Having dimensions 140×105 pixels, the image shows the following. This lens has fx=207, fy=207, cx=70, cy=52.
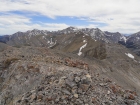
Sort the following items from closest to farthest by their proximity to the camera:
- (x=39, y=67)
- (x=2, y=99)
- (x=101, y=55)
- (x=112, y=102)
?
(x=112, y=102), (x=2, y=99), (x=39, y=67), (x=101, y=55)

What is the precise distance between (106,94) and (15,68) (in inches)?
688

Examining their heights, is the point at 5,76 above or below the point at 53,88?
below

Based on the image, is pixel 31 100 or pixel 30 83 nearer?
pixel 31 100

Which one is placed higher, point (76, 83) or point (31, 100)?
point (76, 83)

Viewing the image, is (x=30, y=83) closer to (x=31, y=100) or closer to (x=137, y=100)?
(x=31, y=100)

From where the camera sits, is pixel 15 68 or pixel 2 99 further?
pixel 15 68

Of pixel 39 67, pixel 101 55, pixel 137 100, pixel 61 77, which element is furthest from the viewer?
pixel 101 55

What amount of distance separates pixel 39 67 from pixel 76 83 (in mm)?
11127

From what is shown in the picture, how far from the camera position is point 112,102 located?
734 inches

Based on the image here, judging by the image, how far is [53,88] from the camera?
19938 mm

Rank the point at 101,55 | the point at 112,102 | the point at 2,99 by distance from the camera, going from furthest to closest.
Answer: the point at 101,55 < the point at 2,99 < the point at 112,102

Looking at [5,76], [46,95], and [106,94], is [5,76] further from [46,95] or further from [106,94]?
[106,94]

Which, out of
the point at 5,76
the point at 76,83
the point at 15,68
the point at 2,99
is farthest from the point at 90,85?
the point at 5,76

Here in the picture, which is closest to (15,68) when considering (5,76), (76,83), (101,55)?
(5,76)
